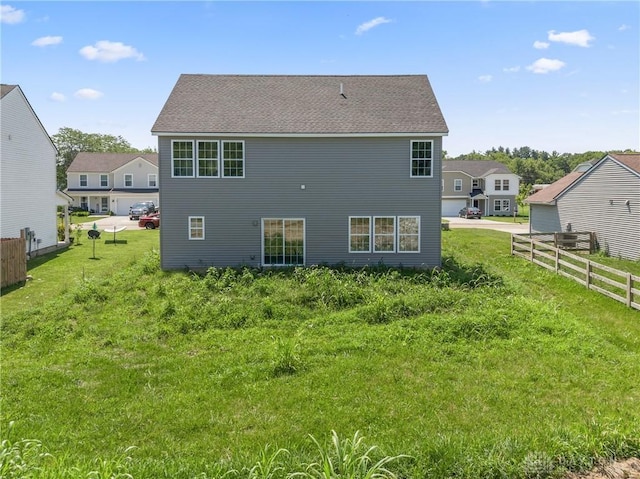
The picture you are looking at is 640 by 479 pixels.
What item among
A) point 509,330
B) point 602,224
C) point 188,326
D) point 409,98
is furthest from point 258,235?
point 602,224

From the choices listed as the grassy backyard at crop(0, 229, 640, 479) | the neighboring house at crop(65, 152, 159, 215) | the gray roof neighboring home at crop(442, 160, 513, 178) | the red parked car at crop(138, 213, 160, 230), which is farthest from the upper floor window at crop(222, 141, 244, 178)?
the gray roof neighboring home at crop(442, 160, 513, 178)

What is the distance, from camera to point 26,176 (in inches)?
908

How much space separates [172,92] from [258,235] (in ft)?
23.7

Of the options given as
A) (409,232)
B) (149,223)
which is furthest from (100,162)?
(409,232)

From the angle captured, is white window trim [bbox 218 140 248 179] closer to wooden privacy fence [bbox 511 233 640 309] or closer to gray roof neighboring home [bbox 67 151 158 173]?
wooden privacy fence [bbox 511 233 640 309]

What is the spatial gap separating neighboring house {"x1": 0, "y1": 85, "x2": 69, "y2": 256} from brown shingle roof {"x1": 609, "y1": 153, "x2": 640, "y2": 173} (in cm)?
2730

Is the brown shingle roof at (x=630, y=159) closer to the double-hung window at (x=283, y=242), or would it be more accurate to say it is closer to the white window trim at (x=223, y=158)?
the double-hung window at (x=283, y=242)

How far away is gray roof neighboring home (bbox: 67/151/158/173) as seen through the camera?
177 feet

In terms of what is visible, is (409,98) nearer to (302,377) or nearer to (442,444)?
(302,377)

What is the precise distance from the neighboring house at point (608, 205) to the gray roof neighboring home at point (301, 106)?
9.86 metres

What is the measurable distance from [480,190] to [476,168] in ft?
9.47

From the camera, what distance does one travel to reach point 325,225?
18.3m

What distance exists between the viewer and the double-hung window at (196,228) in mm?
18203

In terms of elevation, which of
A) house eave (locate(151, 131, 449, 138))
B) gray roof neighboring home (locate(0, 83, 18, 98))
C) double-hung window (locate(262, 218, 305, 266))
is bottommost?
double-hung window (locate(262, 218, 305, 266))
